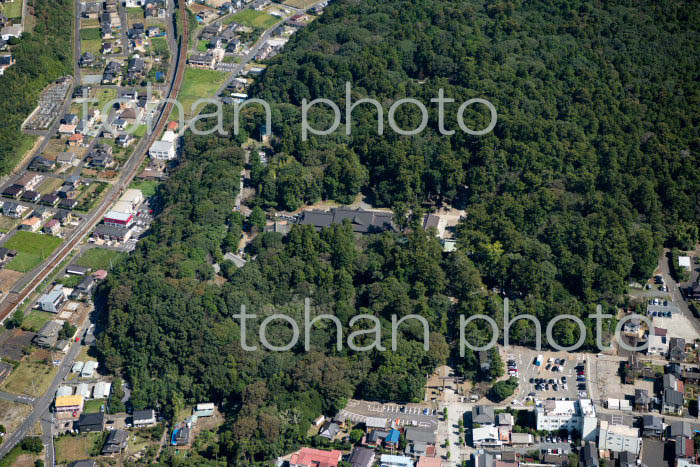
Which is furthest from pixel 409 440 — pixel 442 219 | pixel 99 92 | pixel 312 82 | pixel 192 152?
pixel 99 92

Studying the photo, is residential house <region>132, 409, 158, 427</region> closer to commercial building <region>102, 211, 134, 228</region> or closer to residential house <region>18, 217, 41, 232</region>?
commercial building <region>102, 211, 134, 228</region>

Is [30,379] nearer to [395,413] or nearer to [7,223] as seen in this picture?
[7,223]

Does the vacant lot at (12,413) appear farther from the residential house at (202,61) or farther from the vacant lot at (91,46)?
the vacant lot at (91,46)

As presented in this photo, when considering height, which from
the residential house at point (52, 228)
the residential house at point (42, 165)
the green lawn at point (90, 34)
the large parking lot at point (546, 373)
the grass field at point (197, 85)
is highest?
the green lawn at point (90, 34)

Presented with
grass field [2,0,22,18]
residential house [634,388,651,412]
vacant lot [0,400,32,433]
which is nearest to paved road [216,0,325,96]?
grass field [2,0,22,18]

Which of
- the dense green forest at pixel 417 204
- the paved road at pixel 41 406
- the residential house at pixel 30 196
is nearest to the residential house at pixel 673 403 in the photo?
the dense green forest at pixel 417 204

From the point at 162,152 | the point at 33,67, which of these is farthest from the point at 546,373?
the point at 33,67
